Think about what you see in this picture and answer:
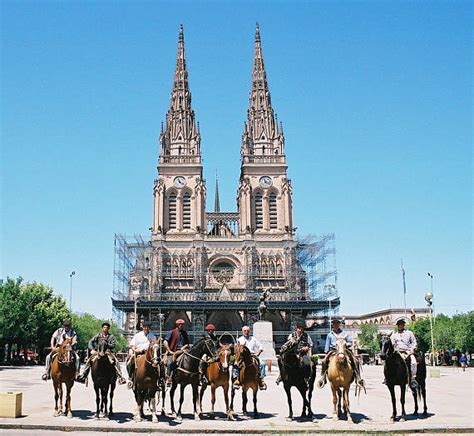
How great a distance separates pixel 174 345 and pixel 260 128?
78284 millimetres

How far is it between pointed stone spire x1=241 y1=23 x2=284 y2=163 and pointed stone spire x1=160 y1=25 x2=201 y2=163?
795 centimetres

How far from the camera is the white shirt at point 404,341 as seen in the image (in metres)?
13.2

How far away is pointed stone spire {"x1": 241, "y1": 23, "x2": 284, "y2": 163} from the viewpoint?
8844cm

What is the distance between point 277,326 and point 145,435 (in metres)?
70.0

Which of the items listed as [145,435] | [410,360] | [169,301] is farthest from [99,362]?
[169,301]

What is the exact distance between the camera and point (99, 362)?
42.4ft

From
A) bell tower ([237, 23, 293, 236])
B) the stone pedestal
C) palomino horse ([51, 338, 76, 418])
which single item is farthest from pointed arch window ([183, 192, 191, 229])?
palomino horse ([51, 338, 76, 418])

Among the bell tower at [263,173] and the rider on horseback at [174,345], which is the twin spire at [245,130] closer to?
the bell tower at [263,173]

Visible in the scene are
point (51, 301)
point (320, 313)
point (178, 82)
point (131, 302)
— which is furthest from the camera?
point (178, 82)

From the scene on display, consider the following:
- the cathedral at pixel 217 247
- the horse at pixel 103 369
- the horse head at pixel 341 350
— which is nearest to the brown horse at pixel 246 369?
the horse head at pixel 341 350

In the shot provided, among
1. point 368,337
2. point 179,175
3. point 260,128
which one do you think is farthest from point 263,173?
point 368,337

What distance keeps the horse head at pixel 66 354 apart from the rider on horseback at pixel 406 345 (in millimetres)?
7432

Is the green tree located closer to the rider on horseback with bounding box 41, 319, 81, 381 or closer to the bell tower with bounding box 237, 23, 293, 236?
the bell tower with bounding box 237, 23, 293, 236

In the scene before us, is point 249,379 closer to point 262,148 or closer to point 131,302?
point 131,302
